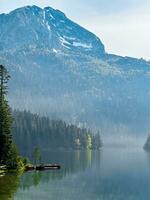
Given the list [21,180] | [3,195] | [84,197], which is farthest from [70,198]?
[21,180]

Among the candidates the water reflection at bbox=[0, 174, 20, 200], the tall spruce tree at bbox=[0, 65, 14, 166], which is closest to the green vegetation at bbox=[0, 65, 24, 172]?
the tall spruce tree at bbox=[0, 65, 14, 166]

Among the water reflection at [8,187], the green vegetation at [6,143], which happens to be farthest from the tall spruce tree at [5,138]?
the water reflection at [8,187]

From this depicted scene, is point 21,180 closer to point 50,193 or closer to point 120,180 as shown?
point 50,193

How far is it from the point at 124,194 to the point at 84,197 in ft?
46.1

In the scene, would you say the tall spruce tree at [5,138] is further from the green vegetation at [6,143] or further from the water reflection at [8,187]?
the water reflection at [8,187]

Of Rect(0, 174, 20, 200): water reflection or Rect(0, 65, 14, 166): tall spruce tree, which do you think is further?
Rect(0, 65, 14, 166): tall spruce tree

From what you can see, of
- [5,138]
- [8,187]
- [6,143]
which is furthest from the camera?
[5,138]

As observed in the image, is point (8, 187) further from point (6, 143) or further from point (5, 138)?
point (5, 138)

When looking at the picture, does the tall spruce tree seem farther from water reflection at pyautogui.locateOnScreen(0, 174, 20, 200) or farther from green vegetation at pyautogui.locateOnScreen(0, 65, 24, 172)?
water reflection at pyautogui.locateOnScreen(0, 174, 20, 200)

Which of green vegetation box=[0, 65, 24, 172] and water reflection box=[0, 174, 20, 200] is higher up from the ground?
green vegetation box=[0, 65, 24, 172]

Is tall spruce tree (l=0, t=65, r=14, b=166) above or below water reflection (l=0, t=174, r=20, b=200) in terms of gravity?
above

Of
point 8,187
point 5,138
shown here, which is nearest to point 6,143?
point 5,138

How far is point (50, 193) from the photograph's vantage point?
9075 centimetres

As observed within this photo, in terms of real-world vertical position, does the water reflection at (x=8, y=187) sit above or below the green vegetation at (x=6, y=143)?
below
